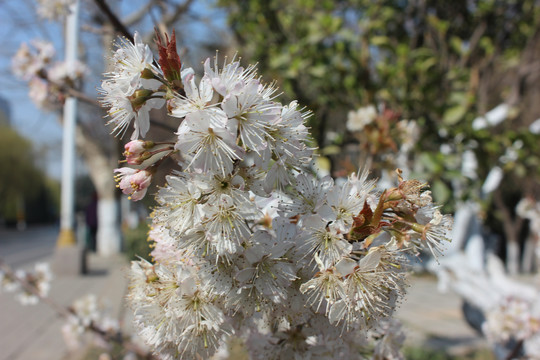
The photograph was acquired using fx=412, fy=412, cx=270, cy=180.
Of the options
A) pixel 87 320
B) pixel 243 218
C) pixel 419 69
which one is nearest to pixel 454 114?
pixel 419 69

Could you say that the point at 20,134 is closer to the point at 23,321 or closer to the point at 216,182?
the point at 23,321

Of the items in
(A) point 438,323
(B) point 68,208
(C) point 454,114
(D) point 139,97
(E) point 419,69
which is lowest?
(A) point 438,323

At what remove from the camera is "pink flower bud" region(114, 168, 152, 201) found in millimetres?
831

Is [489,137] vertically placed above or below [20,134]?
below

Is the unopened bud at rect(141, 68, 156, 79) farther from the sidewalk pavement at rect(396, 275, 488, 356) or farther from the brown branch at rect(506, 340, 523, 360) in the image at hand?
the sidewalk pavement at rect(396, 275, 488, 356)

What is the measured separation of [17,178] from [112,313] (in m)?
31.7

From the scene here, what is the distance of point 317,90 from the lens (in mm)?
3537

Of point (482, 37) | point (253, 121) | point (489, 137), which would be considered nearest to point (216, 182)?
point (253, 121)

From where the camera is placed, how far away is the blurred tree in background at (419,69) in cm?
246

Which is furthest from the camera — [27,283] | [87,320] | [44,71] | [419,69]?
[27,283]

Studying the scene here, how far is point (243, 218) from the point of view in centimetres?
81

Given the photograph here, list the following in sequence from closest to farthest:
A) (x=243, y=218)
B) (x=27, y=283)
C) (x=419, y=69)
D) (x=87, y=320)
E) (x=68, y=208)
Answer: (x=243, y=218)
(x=87, y=320)
(x=419, y=69)
(x=27, y=283)
(x=68, y=208)

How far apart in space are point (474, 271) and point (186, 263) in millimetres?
3005

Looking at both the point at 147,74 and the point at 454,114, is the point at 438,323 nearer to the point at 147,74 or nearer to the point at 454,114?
the point at 454,114
